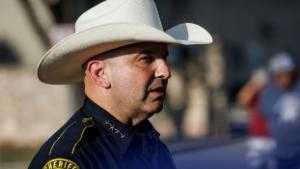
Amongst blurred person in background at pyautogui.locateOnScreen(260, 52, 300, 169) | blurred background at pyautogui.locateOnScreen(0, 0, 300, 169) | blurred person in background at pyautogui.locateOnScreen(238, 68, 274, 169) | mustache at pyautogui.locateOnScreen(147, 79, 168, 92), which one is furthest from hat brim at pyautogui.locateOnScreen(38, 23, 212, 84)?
blurred person in background at pyautogui.locateOnScreen(260, 52, 300, 169)

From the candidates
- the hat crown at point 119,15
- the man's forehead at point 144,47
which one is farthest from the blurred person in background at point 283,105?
the man's forehead at point 144,47

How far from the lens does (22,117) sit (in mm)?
15680

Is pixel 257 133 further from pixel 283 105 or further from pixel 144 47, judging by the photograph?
pixel 144 47

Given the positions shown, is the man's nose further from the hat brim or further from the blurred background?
the blurred background

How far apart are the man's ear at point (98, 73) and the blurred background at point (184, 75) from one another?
1.85m

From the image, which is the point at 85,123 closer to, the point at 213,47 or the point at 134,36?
the point at 134,36

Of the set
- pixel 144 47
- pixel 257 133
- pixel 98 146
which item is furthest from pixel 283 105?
pixel 98 146

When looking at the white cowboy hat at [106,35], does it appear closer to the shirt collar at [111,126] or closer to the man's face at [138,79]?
the man's face at [138,79]

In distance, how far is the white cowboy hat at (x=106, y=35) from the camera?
3125 millimetres

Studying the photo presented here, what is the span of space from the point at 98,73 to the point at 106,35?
0.13 metres

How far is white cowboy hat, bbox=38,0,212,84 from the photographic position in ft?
10.3

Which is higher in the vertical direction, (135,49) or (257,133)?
(135,49)

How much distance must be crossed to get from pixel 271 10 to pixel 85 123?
98.3ft

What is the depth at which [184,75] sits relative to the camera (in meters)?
22.1
